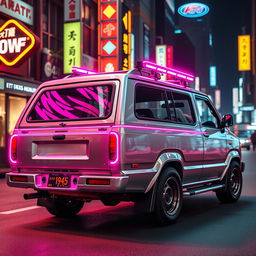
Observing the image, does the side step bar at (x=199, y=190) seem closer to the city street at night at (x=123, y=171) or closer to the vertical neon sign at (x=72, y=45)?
the city street at night at (x=123, y=171)

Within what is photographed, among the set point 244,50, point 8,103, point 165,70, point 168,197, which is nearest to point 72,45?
point 8,103

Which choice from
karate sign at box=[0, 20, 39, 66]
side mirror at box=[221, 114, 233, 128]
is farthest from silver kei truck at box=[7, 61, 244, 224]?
karate sign at box=[0, 20, 39, 66]

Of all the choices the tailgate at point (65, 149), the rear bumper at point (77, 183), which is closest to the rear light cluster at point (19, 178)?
the rear bumper at point (77, 183)

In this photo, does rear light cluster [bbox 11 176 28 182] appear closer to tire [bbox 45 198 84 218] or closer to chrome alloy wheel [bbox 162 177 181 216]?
tire [bbox 45 198 84 218]

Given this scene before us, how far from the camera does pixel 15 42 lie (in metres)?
17.3

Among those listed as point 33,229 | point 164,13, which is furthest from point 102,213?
point 164,13

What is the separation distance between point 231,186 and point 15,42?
36.9 feet

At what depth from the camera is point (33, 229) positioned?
6.38 meters

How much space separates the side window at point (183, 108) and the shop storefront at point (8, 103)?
11.6m

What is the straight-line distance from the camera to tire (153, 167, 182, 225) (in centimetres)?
630

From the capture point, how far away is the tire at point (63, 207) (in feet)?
23.2

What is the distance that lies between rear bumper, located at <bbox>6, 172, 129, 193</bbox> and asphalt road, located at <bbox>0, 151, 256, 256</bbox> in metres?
0.60

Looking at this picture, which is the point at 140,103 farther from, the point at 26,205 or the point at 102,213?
the point at 26,205

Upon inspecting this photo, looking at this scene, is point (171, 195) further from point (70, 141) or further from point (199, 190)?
point (70, 141)
